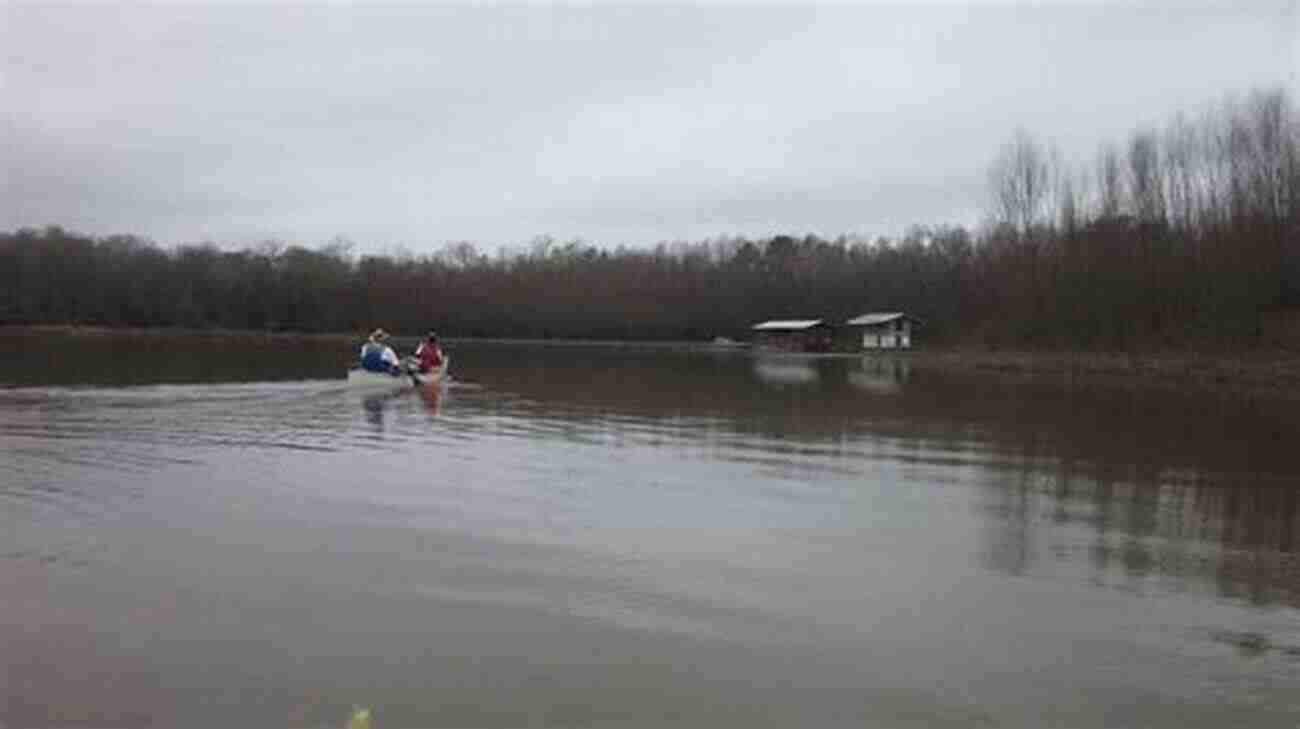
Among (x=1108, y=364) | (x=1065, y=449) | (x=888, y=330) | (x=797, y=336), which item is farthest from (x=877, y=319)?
(x=1065, y=449)

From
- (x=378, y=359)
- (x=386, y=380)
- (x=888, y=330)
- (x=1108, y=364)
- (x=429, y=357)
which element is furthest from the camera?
(x=888, y=330)

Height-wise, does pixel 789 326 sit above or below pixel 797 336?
above

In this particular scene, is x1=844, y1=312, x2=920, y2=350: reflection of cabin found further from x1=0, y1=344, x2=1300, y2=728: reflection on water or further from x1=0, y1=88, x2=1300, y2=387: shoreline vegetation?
x1=0, y1=344, x2=1300, y2=728: reflection on water

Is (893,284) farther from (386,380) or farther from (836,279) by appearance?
(386,380)

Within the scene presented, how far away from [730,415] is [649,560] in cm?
1901

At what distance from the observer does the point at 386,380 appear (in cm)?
3744

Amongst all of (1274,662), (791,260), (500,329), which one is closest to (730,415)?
(1274,662)

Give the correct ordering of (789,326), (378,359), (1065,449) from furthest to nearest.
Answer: (789,326) → (378,359) → (1065,449)

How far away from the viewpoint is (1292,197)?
2783 inches

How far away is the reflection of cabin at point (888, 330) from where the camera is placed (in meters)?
106

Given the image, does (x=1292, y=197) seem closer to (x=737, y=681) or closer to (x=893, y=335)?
(x=893, y=335)

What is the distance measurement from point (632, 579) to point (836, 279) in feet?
412

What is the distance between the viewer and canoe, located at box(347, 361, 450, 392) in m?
36.8

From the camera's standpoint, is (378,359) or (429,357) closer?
(378,359)
